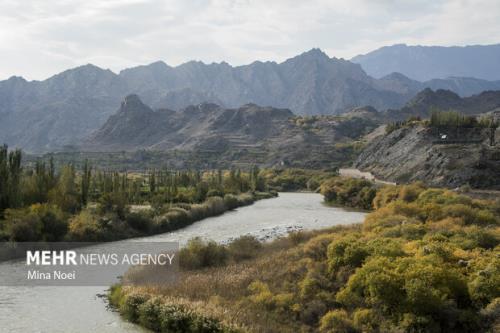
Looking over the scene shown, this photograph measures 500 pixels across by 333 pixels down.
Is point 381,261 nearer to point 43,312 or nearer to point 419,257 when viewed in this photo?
point 419,257

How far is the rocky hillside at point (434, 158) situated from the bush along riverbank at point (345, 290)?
65601mm

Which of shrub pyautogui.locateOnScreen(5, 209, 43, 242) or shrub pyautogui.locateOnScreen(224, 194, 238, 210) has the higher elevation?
shrub pyautogui.locateOnScreen(5, 209, 43, 242)

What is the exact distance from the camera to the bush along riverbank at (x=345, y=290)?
70.2 feet

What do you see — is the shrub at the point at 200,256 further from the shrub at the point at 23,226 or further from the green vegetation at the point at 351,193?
the green vegetation at the point at 351,193

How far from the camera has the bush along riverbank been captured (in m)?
21.4

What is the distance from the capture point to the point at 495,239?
3025 cm

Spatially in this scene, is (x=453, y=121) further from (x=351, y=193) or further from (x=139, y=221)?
(x=139, y=221)

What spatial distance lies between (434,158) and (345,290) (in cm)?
9334

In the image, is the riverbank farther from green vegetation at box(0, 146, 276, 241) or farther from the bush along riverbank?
the bush along riverbank

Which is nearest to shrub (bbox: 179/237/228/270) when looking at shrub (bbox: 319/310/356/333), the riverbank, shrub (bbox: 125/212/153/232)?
shrub (bbox: 319/310/356/333)

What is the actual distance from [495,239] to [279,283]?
13379mm

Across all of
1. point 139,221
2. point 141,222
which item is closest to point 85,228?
point 139,221

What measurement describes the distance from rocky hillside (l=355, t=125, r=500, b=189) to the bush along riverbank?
215 ft

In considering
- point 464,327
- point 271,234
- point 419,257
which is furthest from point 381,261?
point 271,234
